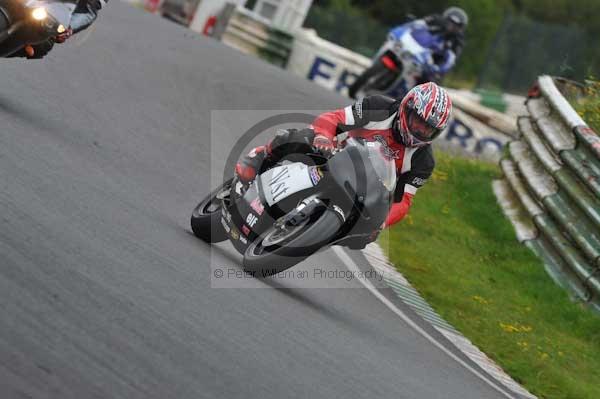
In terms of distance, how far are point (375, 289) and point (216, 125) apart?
5583 mm

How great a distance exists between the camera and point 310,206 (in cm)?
839

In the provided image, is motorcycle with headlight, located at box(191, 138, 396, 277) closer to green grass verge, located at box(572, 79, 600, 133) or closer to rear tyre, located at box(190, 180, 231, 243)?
rear tyre, located at box(190, 180, 231, 243)

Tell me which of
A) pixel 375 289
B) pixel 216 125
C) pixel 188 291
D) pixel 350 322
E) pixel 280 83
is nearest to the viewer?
pixel 188 291

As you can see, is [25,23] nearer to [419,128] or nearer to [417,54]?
[419,128]

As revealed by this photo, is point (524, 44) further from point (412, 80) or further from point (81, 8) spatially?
point (81, 8)

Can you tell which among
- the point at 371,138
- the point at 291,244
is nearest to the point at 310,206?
the point at 291,244

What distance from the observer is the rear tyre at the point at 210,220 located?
9188mm

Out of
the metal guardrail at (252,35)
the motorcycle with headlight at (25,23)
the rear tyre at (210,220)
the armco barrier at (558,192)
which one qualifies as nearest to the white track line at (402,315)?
the rear tyre at (210,220)

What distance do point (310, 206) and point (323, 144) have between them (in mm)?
541

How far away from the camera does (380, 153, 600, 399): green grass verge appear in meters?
10.1

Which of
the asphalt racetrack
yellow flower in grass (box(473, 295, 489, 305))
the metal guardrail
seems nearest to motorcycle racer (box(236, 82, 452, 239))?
the asphalt racetrack

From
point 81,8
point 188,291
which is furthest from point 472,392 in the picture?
point 81,8

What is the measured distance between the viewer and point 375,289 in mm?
10516

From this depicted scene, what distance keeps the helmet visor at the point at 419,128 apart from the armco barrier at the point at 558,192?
11.6 ft
